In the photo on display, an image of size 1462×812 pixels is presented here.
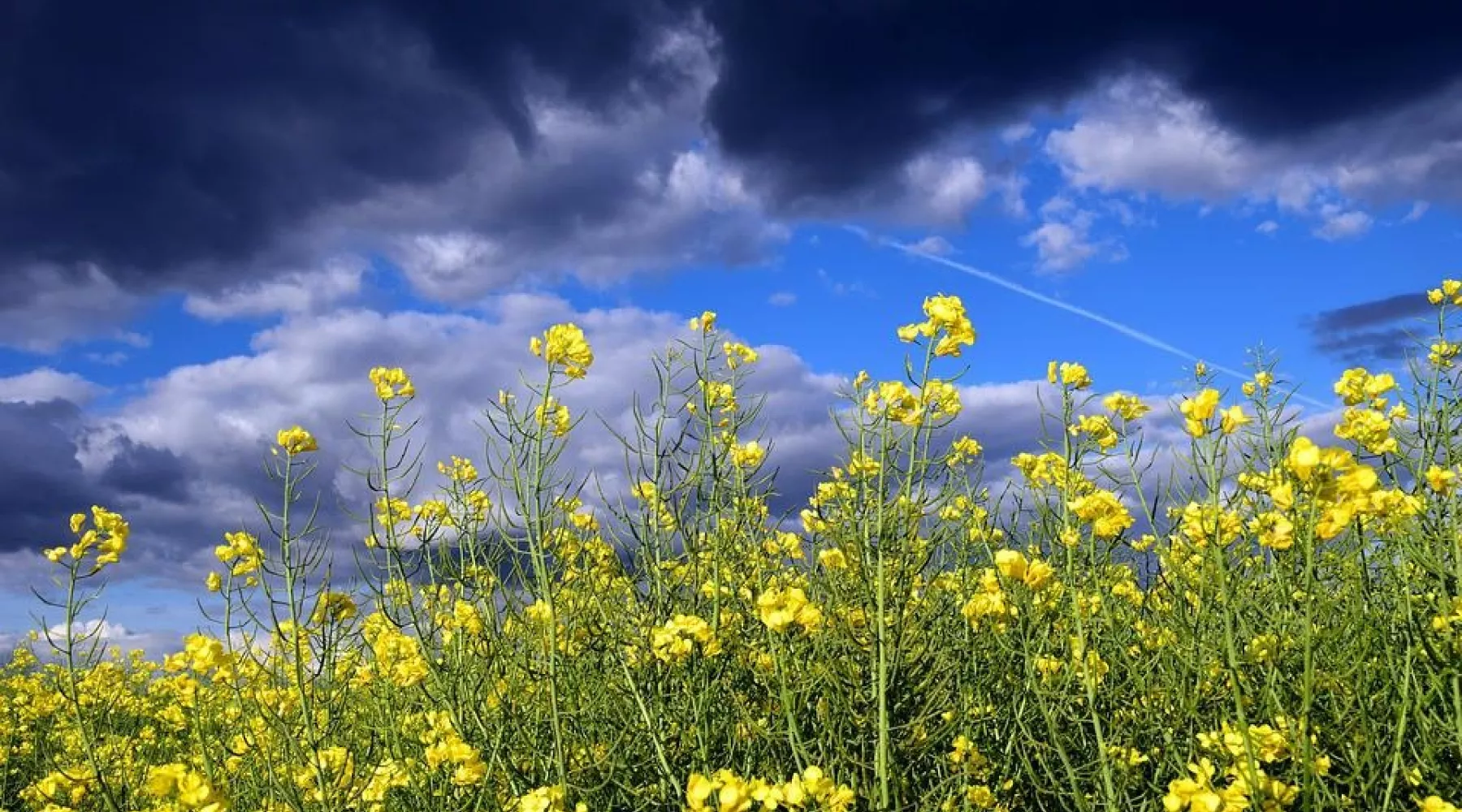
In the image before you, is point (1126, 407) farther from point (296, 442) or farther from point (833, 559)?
point (296, 442)

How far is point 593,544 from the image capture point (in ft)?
14.8

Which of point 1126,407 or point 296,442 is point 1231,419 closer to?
point 1126,407

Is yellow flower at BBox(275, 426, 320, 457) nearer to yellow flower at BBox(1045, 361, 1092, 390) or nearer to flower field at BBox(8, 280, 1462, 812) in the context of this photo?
flower field at BBox(8, 280, 1462, 812)

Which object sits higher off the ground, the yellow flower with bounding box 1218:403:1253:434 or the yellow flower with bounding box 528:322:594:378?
the yellow flower with bounding box 528:322:594:378

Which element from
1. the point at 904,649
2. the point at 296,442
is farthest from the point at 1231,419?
the point at 296,442

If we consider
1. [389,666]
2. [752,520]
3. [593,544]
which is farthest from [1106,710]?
[389,666]

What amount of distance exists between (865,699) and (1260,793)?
0.93 metres

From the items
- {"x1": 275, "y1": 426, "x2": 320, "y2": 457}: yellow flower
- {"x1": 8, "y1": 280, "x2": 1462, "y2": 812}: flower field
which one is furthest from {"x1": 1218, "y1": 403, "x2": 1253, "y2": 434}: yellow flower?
{"x1": 275, "y1": 426, "x2": 320, "y2": 457}: yellow flower

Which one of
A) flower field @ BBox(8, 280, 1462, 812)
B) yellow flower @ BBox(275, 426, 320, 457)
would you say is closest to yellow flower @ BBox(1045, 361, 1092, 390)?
flower field @ BBox(8, 280, 1462, 812)

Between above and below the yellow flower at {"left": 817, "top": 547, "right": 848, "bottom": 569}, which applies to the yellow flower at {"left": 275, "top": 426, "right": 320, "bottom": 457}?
above

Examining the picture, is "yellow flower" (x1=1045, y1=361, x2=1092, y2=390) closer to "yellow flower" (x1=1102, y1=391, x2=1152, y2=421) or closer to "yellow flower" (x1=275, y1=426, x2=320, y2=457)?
"yellow flower" (x1=1102, y1=391, x2=1152, y2=421)

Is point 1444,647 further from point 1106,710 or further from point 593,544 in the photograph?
point 593,544

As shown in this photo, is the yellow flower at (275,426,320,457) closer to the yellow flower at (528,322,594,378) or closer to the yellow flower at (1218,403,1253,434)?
the yellow flower at (528,322,594,378)

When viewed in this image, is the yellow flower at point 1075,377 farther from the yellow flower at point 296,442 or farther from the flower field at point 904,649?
the yellow flower at point 296,442
